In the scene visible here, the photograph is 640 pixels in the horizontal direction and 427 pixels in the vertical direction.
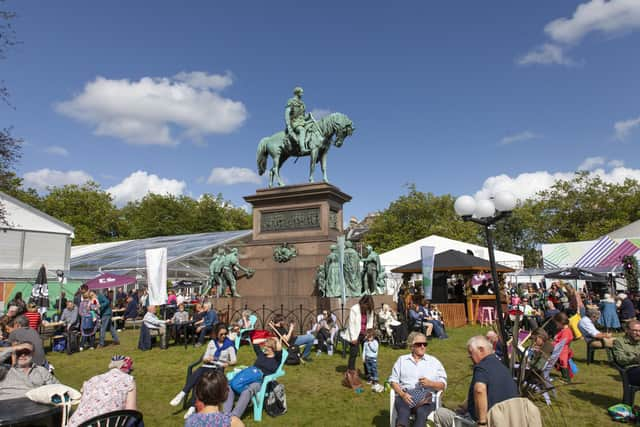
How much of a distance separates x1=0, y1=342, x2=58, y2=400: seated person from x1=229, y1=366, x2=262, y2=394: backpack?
7.25 ft

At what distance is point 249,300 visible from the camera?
1396cm

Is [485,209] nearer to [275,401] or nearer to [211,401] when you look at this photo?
[275,401]

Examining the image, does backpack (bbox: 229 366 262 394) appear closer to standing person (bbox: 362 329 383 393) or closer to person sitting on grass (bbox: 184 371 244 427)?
standing person (bbox: 362 329 383 393)

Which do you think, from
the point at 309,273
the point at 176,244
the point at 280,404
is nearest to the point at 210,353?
the point at 280,404

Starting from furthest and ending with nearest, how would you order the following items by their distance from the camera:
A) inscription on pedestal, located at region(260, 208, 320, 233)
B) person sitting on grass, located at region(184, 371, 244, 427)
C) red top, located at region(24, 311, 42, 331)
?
inscription on pedestal, located at region(260, 208, 320, 233) < red top, located at region(24, 311, 42, 331) < person sitting on grass, located at region(184, 371, 244, 427)

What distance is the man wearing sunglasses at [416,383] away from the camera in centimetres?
479

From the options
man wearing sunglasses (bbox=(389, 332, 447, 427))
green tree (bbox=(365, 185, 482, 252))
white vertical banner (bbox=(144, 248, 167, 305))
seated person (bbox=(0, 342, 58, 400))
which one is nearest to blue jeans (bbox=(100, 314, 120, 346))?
white vertical banner (bbox=(144, 248, 167, 305))

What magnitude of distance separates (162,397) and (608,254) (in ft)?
76.3

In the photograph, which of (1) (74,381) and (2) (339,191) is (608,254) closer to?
(2) (339,191)

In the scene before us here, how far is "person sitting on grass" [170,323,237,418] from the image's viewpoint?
6.46m

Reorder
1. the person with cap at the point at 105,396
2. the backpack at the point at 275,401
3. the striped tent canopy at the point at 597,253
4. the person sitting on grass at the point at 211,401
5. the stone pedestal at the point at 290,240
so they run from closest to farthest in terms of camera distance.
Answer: the person sitting on grass at the point at 211,401, the person with cap at the point at 105,396, the backpack at the point at 275,401, the stone pedestal at the point at 290,240, the striped tent canopy at the point at 597,253

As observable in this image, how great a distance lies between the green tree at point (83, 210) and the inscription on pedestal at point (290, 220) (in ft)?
152

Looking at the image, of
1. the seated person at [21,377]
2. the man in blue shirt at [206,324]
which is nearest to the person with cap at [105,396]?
the seated person at [21,377]

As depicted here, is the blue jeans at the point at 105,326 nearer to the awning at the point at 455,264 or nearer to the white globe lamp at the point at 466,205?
the white globe lamp at the point at 466,205
